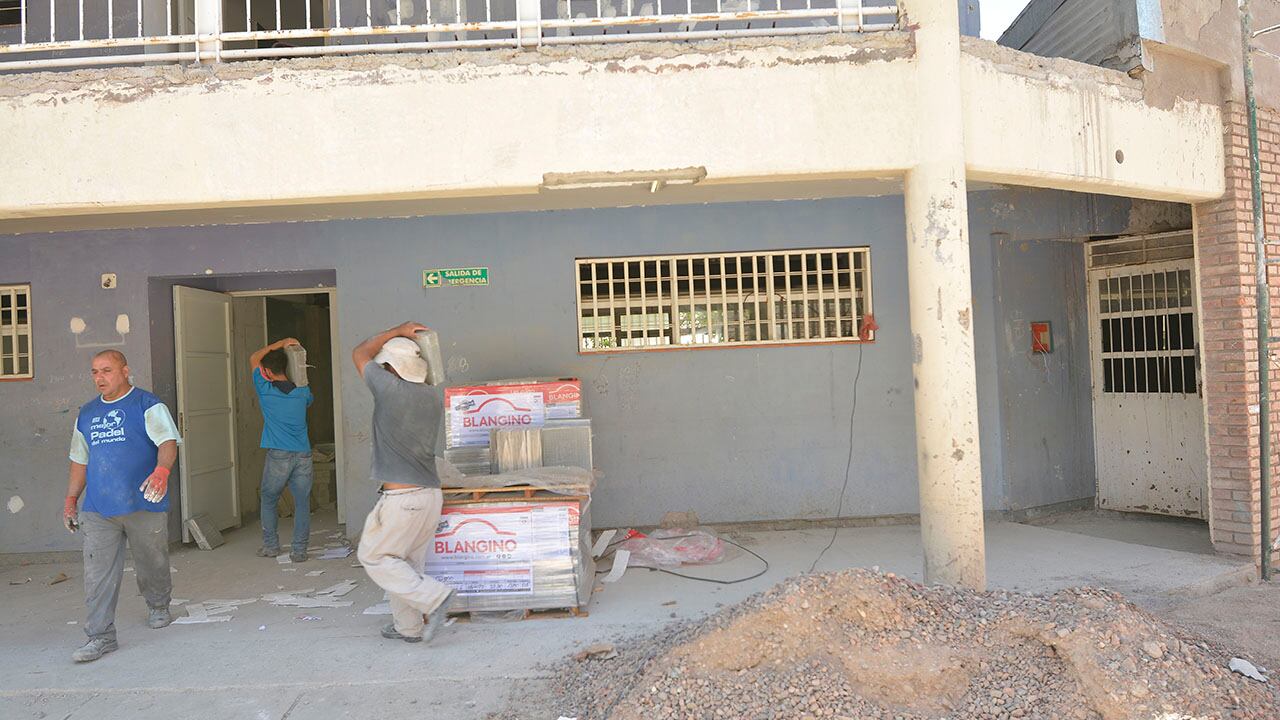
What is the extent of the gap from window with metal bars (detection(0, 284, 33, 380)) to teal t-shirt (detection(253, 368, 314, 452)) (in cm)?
233

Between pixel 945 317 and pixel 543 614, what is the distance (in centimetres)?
299

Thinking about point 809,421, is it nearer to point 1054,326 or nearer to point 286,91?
point 1054,326

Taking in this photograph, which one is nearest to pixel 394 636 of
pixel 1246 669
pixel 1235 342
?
pixel 1246 669

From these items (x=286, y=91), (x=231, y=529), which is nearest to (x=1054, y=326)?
(x=286, y=91)

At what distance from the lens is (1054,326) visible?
792 cm

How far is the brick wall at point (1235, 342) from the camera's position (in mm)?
5953

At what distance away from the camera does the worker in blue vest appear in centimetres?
483

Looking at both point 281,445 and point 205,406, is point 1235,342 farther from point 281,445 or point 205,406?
point 205,406

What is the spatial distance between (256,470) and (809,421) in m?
6.01

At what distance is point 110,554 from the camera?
192 inches

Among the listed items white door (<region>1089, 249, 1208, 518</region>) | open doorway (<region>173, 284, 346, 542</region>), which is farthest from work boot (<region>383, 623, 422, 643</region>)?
white door (<region>1089, 249, 1208, 518</region>)

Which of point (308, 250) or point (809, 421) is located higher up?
point (308, 250)

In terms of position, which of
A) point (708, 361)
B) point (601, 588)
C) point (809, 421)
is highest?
point (708, 361)

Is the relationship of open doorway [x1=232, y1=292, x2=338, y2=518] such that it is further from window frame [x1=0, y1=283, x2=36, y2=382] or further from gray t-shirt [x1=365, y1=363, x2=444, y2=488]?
gray t-shirt [x1=365, y1=363, x2=444, y2=488]
